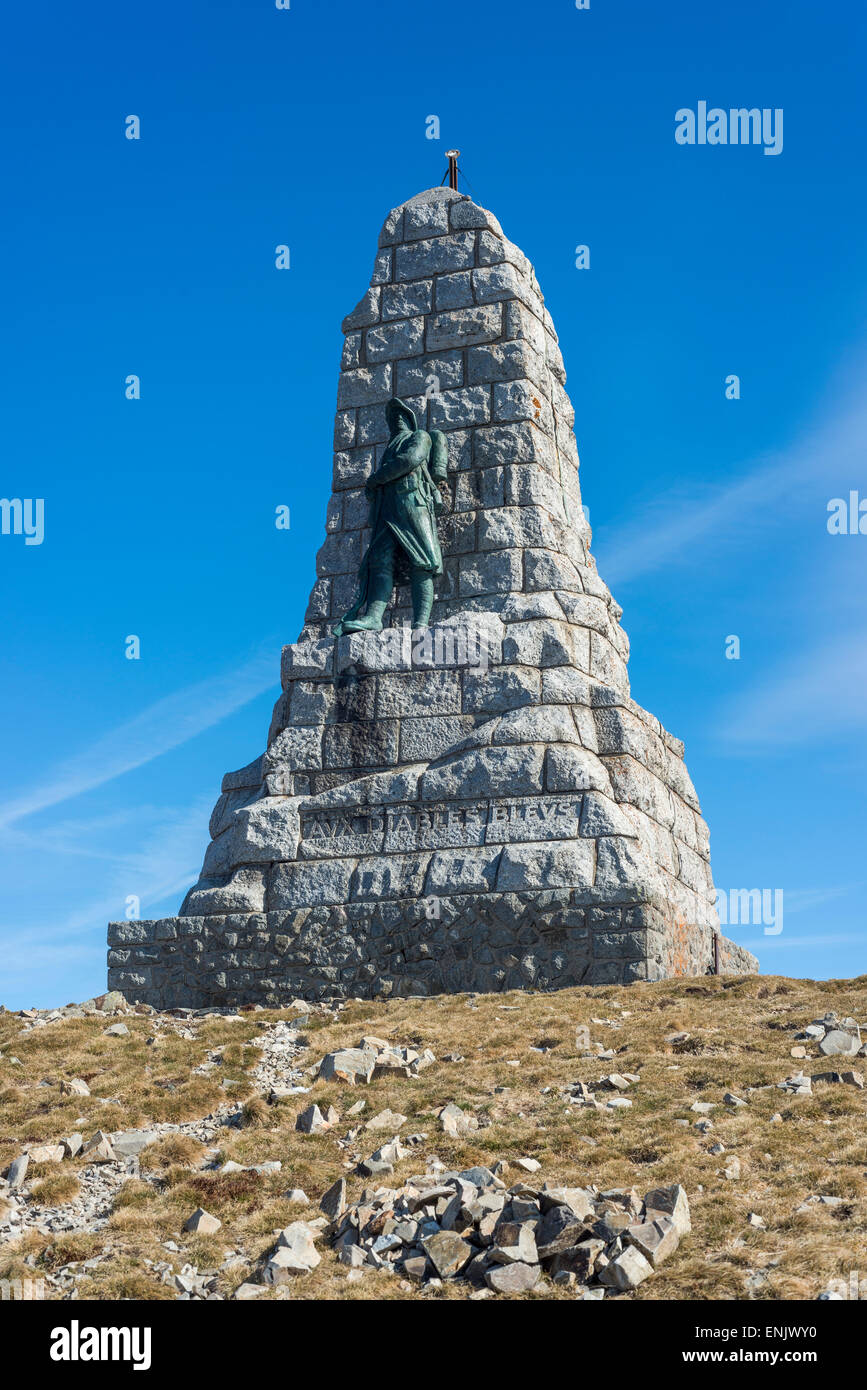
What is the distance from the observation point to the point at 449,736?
13.5 metres

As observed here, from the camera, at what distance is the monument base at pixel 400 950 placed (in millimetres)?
11820

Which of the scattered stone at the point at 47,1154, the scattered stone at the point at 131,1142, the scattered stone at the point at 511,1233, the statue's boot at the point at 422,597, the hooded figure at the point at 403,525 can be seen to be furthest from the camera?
the hooded figure at the point at 403,525

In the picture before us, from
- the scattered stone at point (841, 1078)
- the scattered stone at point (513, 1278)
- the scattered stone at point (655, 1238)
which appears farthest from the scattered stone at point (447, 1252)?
the scattered stone at point (841, 1078)

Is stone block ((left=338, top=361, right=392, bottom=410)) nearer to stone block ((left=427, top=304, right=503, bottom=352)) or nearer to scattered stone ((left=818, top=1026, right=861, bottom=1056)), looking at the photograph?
stone block ((left=427, top=304, right=503, bottom=352))

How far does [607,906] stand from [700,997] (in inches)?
56.8

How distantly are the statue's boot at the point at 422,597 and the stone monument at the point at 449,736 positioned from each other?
0.07 ft

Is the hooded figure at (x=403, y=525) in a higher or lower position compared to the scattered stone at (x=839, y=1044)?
higher

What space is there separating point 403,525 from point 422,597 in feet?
2.77

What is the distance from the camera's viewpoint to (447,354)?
15.8m

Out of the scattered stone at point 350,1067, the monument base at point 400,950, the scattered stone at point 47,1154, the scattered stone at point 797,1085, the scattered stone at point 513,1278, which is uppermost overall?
the monument base at point 400,950

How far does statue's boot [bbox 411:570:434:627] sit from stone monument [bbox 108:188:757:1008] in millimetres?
22

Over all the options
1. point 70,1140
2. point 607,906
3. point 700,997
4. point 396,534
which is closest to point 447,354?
point 396,534

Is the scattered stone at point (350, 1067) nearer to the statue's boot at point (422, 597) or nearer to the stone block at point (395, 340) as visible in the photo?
the statue's boot at point (422, 597)

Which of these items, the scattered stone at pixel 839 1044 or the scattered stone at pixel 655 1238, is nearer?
the scattered stone at pixel 655 1238
